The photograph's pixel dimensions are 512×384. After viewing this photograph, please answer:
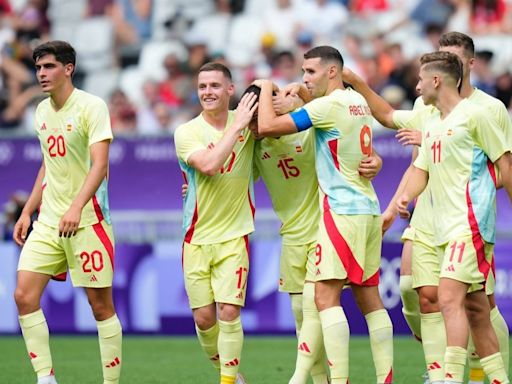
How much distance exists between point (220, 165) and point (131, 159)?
7.31 metres

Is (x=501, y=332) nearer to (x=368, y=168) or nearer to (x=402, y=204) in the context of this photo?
(x=402, y=204)

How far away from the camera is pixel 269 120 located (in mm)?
8828

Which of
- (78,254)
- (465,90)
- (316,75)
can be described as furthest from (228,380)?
(465,90)

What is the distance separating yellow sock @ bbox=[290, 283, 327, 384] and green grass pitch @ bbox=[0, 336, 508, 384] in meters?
1.57

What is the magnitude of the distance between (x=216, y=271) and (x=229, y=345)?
56 cm

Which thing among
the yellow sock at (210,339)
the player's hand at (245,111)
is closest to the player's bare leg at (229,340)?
the yellow sock at (210,339)

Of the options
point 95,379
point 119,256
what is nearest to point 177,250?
point 119,256

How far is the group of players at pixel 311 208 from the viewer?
8398mm

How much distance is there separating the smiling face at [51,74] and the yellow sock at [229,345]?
7.09 feet

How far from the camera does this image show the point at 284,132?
Result: 344 inches

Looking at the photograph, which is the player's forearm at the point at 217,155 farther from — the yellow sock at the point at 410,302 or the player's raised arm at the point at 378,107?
the yellow sock at the point at 410,302

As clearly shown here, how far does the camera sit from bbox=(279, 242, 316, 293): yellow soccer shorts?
9.51 m

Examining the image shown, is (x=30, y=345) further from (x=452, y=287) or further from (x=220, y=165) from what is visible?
(x=452, y=287)

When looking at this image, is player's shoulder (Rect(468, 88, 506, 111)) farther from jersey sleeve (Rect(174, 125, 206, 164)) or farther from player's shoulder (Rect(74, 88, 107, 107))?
player's shoulder (Rect(74, 88, 107, 107))
